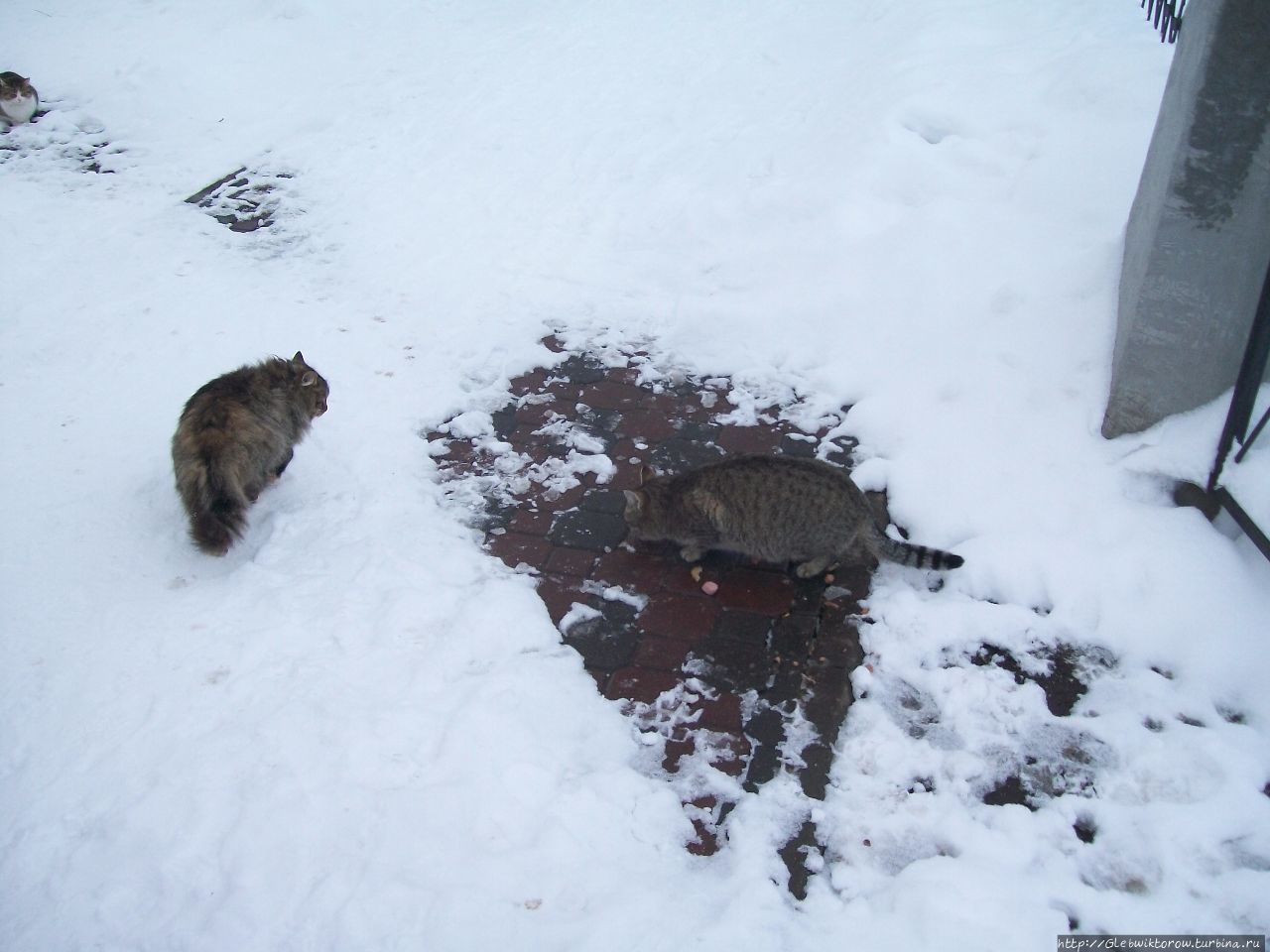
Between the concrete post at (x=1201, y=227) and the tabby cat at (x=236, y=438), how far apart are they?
174 inches

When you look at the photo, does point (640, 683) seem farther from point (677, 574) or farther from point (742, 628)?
point (677, 574)

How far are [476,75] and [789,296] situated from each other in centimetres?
555

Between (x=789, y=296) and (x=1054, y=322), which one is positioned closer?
(x=1054, y=322)

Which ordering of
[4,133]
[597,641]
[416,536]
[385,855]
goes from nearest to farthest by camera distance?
[385,855], [597,641], [416,536], [4,133]

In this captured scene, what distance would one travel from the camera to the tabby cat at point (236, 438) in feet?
13.9

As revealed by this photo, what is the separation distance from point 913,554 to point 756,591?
2.51 ft

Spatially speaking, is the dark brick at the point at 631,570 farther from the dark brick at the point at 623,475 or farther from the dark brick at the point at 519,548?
the dark brick at the point at 623,475

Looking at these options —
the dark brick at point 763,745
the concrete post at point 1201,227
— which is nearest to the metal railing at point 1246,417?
the concrete post at point 1201,227

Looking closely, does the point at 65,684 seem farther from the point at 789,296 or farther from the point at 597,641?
the point at 789,296

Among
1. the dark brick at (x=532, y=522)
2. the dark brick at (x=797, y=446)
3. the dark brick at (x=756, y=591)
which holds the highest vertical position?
the dark brick at (x=797, y=446)

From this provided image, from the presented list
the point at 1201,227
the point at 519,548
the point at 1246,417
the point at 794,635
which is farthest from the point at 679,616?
the point at 1201,227

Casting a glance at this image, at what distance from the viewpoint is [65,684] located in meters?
3.72

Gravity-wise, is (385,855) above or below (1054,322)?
below

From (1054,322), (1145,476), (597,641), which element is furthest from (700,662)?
(1054,322)
